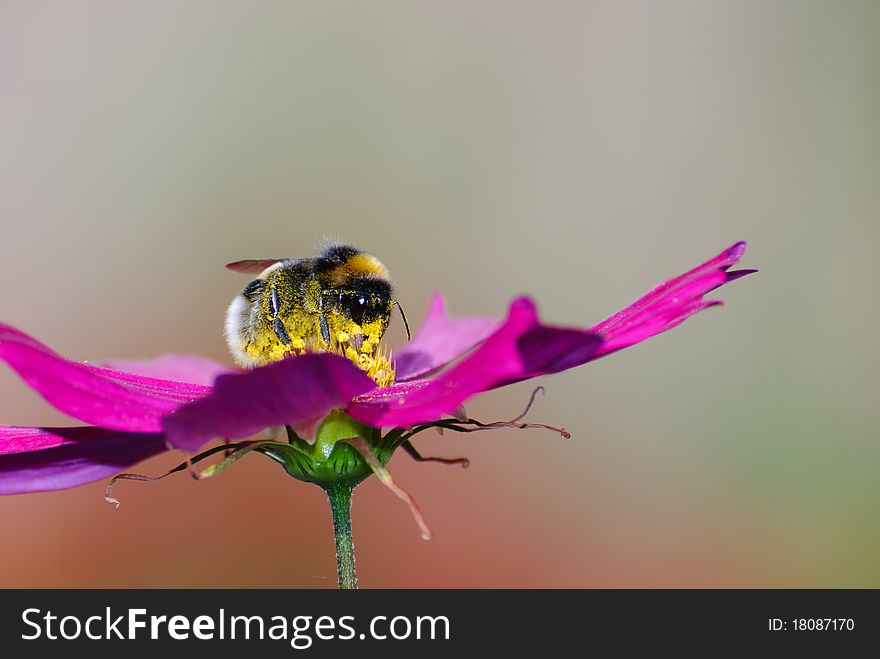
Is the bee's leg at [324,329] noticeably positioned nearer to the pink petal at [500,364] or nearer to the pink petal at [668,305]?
the pink petal at [500,364]

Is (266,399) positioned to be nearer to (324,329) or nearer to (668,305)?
(324,329)

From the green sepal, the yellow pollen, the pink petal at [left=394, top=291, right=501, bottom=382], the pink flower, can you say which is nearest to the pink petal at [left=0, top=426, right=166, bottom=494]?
the pink flower

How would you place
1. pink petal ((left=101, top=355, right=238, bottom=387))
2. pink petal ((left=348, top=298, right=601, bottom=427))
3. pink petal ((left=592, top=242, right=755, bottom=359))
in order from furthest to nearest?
1. pink petal ((left=101, top=355, right=238, bottom=387))
2. pink petal ((left=592, top=242, right=755, bottom=359))
3. pink petal ((left=348, top=298, right=601, bottom=427))

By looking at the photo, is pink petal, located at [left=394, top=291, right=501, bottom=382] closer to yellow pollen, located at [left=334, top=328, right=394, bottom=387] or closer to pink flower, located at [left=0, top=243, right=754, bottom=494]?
yellow pollen, located at [left=334, top=328, right=394, bottom=387]

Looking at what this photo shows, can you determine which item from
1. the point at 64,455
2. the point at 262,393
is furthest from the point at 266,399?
the point at 64,455

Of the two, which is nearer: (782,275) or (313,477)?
(313,477)

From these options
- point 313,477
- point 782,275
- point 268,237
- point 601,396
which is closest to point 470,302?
point 601,396

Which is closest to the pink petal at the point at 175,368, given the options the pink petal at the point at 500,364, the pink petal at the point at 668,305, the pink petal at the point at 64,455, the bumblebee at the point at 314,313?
the bumblebee at the point at 314,313

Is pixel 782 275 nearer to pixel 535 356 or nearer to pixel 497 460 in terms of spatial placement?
pixel 497 460
